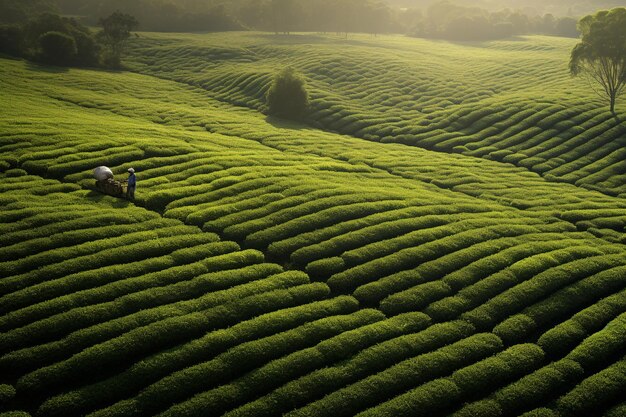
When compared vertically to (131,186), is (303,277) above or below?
below

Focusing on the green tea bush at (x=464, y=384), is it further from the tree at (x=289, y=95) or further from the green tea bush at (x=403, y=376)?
the tree at (x=289, y=95)

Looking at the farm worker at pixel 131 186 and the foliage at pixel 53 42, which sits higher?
the foliage at pixel 53 42

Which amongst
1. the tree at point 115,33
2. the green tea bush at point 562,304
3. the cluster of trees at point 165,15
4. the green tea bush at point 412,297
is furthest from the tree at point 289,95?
the cluster of trees at point 165,15

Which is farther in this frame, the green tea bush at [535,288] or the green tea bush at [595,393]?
the green tea bush at [535,288]

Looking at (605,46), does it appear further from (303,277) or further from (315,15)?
(315,15)

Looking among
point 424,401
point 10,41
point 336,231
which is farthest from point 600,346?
point 10,41

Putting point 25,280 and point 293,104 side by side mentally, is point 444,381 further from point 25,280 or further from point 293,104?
point 293,104

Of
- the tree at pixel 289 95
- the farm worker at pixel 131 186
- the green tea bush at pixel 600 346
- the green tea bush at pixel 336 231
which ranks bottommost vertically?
the green tea bush at pixel 600 346
